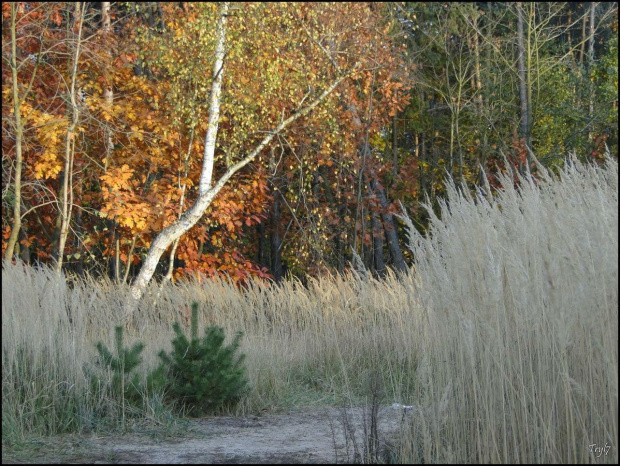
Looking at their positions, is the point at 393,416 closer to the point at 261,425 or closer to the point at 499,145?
the point at 261,425

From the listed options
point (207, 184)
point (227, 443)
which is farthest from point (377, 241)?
point (227, 443)

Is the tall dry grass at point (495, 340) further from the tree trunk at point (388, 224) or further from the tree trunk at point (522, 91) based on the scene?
the tree trunk at point (522, 91)

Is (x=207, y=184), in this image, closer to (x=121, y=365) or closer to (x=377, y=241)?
(x=377, y=241)

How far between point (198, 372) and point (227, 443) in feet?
3.06

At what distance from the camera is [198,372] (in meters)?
5.76

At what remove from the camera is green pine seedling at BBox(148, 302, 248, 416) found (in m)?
5.72

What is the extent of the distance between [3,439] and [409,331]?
3.64 m

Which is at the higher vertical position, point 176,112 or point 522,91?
point 522,91

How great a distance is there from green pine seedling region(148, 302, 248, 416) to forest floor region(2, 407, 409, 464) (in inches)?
6.9

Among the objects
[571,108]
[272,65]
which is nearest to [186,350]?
[272,65]

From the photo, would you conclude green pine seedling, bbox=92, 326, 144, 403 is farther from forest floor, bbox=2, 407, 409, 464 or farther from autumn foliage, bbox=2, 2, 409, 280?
autumn foliage, bbox=2, 2, 409, 280

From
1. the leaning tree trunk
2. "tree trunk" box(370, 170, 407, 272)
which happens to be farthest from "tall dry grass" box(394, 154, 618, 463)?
"tree trunk" box(370, 170, 407, 272)

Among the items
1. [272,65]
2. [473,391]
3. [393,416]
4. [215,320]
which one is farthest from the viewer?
[272,65]

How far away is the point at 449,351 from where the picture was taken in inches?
168
